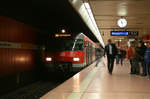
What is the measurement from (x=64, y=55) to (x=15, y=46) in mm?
2952

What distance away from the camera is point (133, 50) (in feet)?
36.0

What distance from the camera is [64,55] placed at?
42.5ft

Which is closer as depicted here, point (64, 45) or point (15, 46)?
point (15, 46)

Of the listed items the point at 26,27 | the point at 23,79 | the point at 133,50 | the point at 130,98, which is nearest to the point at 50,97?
the point at 130,98

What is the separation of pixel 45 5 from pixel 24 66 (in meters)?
3.75

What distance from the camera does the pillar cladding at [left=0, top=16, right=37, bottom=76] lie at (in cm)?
1018

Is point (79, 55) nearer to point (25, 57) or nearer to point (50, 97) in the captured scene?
point (25, 57)

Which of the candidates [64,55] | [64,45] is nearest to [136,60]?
[64,55]

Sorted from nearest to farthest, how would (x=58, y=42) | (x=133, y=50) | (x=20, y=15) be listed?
(x=133, y=50), (x=20, y=15), (x=58, y=42)

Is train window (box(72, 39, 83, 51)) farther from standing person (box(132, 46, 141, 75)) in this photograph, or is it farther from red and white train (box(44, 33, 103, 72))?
standing person (box(132, 46, 141, 75))

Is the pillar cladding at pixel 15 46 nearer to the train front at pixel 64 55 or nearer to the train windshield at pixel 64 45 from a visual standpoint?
the train front at pixel 64 55

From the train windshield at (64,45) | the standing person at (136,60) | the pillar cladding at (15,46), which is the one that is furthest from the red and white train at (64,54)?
the standing person at (136,60)

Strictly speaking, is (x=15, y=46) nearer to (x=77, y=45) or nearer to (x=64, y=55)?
(x=64, y=55)

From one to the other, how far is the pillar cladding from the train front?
132cm
